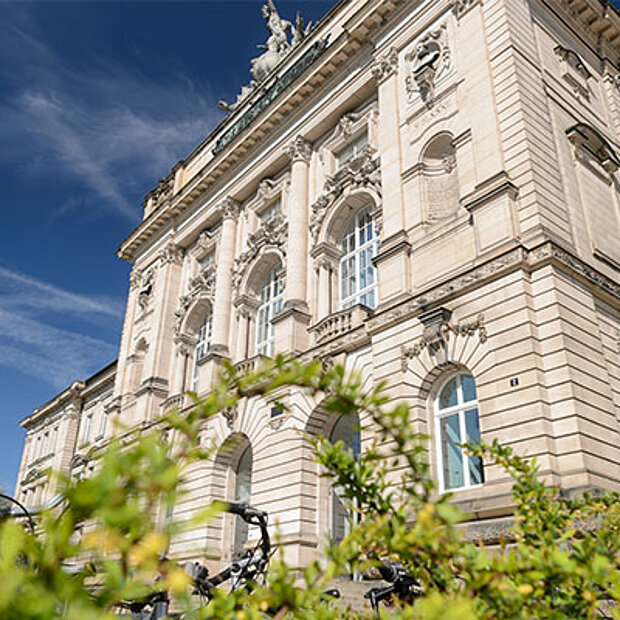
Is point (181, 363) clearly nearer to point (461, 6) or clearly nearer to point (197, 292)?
point (197, 292)

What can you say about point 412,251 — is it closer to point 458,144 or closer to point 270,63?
point 458,144

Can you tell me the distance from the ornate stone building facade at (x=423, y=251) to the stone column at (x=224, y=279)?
73 millimetres

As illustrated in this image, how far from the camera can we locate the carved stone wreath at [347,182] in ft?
59.6

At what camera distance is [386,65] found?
60.2 feet

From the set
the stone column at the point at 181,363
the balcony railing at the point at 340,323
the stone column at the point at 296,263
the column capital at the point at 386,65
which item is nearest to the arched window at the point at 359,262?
the balcony railing at the point at 340,323

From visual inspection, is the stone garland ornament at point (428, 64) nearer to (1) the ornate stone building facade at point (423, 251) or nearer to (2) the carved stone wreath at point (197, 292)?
(1) the ornate stone building facade at point (423, 251)

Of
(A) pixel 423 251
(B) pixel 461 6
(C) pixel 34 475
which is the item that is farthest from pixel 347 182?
(C) pixel 34 475

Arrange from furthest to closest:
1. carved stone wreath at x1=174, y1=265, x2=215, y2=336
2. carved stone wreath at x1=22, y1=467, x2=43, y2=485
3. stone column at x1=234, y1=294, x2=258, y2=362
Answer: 1. carved stone wreath at x1=174, y1=265, x2=215, y2=336
2. stone column at x1=234, y1=294, x2=258, y2=362
3. carved stone wreath at x1=22, y1=467, x2=43, y2=485

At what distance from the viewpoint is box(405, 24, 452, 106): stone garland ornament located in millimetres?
16531

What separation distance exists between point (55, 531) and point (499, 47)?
16.2 meters

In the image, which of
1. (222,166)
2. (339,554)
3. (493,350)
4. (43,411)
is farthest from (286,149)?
(43,411)

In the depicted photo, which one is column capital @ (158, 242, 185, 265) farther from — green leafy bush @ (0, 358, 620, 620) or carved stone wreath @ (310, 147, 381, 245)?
green leafy bush @ (0, 358, 620, 620)

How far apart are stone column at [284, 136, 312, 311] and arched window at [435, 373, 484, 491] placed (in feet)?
21.7

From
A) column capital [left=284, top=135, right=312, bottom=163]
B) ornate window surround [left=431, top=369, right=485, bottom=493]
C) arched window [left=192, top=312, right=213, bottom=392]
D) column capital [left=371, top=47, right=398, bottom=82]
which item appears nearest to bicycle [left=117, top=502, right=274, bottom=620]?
ornate window surround [left=431, top=369, right=485, bottom=493]
